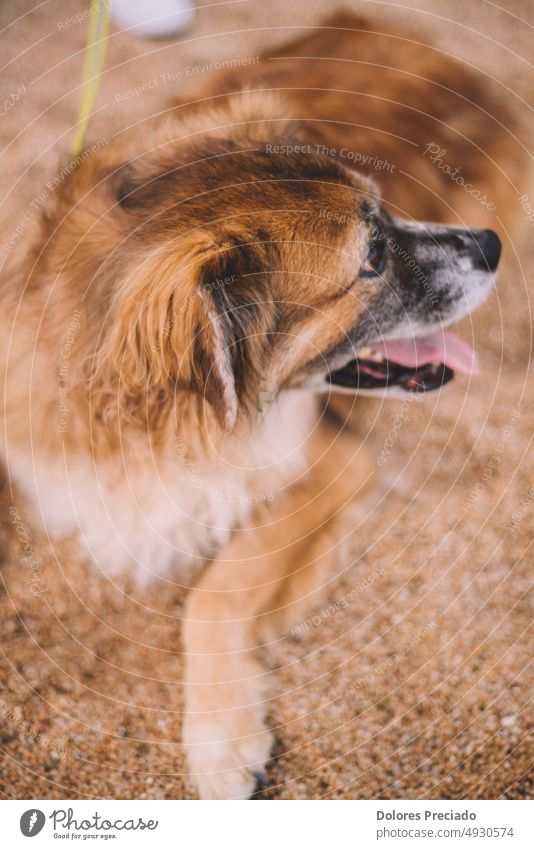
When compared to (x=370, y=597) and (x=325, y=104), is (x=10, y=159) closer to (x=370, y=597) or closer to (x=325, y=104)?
(x=325, y=104)

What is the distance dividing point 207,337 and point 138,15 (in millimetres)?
1095

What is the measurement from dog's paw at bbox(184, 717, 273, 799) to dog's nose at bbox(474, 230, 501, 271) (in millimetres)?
1147

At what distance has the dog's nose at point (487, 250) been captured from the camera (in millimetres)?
1327

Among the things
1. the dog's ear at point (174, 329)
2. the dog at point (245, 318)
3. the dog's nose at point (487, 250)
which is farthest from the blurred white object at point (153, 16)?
the dog's nose at point (487, 250)

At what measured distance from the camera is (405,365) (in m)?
1.38

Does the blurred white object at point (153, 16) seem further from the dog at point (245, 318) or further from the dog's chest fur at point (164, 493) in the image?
the dog's chest fur at point (164, 493)

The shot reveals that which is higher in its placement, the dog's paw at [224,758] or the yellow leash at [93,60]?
the yellow leash at [93,60]

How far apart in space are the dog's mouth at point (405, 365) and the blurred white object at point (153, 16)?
105 cm

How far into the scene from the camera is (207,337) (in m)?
0.98

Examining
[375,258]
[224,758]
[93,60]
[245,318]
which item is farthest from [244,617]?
[93,60]

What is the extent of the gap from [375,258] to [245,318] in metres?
0.31

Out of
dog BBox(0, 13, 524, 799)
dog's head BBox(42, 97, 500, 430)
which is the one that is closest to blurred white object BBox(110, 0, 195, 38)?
dog BBox(0, 13, 524, 799)

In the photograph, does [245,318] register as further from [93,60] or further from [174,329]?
[93,60]

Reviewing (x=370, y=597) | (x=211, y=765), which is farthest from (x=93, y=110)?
(x=211, y=765)
